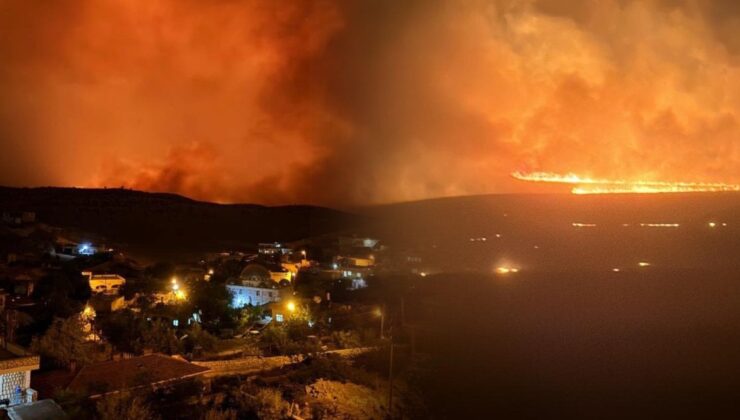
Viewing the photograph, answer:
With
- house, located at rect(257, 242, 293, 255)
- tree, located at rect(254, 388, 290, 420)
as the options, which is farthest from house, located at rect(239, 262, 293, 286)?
tree, located at rect(254, 388, 290, 420)

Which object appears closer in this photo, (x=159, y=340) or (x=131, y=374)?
(x=131, y=374)

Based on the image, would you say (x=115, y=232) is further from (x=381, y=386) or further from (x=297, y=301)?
(x=381, y=386)

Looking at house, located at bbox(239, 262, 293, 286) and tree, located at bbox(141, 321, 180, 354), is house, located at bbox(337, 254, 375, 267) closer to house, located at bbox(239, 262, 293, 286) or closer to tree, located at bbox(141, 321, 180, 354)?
house, located at bbox(239, 262, 293, 286)

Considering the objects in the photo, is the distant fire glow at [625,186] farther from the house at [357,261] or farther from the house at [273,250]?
the house at [273,250]

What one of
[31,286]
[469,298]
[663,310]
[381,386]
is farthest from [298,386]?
[31,286]

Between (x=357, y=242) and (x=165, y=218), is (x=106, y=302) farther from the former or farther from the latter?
(x=165, y=218)

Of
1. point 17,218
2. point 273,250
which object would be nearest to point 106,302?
point 273,250

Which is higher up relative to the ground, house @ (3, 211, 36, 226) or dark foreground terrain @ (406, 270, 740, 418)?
house @ (3, 211, 36, 226)
